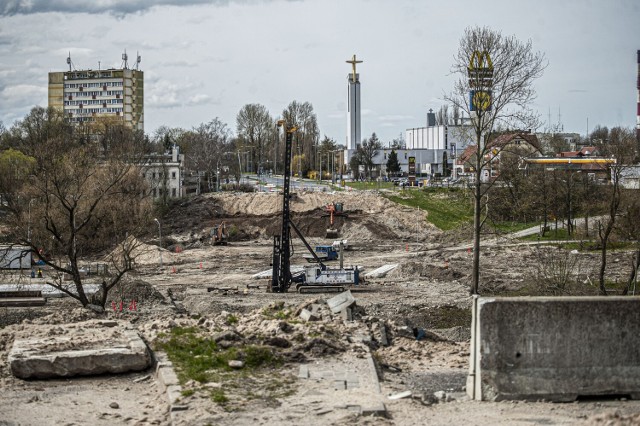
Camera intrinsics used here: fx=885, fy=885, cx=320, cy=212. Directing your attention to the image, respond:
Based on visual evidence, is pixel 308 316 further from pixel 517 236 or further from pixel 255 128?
pixel 255 128

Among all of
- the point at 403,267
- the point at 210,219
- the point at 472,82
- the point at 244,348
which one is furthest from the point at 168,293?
the point at 210,219

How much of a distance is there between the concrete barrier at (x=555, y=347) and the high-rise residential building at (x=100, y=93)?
516 feet

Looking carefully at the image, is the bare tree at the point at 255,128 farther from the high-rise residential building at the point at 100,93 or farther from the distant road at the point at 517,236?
the distant road at the point at 517,236

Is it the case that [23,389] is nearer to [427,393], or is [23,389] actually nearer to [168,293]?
[427,393]

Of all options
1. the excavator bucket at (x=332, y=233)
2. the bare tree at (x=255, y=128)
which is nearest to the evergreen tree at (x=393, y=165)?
the bare tree at (x=255, y=128)

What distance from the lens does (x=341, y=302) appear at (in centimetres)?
2409

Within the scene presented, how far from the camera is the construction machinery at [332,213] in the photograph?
6788cm

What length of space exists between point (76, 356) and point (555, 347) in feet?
32.1

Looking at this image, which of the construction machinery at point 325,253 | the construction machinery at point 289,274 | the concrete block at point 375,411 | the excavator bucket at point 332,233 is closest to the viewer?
the concrete block at point 375,411

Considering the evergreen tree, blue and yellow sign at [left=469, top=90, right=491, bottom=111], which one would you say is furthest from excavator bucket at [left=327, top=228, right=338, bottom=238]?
the evergreen tree

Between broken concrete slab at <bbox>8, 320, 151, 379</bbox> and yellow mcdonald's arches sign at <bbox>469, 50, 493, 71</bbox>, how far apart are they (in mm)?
20484

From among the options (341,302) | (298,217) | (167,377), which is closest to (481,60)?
(341,302)

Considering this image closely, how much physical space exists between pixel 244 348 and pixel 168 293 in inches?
927

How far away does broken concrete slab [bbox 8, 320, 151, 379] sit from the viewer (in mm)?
18516
